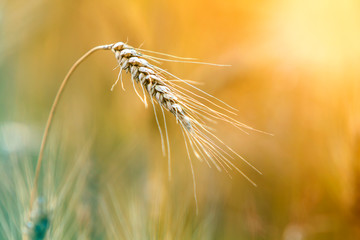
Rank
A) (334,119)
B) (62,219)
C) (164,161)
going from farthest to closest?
(334,119)
(164,161)
(62,219)

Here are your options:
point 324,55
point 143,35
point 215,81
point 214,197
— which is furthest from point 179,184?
point 324,55

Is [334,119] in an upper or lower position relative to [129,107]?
lower

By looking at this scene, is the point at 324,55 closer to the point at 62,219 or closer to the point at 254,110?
the point at 254,110

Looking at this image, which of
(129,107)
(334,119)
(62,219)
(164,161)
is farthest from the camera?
(129,107)

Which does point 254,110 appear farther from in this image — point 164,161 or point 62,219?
point 62,219

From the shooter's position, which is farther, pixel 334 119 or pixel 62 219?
pixel 334 119

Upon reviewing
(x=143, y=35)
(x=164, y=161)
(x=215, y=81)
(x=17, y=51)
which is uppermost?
(x=17, y=51)
